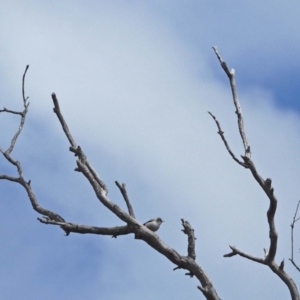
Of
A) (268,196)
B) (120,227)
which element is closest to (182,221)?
(120,227)

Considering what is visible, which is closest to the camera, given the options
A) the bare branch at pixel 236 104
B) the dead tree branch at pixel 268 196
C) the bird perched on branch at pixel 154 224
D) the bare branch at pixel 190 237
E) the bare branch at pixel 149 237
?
the dead tree branch at pixel 268 196

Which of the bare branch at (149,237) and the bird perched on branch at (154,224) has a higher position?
the bird perched on branch at (154,224)

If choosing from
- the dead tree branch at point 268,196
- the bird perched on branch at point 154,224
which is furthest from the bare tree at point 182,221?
the bird perched on branch at point 154,224

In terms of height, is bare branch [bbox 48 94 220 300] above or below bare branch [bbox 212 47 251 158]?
below

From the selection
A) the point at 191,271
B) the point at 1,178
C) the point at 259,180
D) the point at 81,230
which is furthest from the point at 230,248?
the point at 1,178

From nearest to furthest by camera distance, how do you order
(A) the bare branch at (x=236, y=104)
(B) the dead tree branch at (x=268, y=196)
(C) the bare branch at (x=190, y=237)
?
(B) the dead tree branch at (x=268, y=196) → (A) the bare branch at (x=236, y=104) → (C) the bare branch at (x=190, y=237)

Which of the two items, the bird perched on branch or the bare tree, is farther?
the bird perched on branch

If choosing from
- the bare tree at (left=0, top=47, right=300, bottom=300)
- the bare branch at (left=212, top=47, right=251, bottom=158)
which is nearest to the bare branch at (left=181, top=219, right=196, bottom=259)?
the bare tree at (left=0, top=47, right=300, bottom=300)

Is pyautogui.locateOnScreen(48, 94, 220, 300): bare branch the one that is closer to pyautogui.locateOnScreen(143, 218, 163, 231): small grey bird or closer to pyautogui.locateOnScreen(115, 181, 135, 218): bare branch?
pyautogui.locateOnScreen(115, 181, 135, 218): bare branch

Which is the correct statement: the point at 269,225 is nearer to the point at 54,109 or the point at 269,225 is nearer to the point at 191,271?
the point at 191,271

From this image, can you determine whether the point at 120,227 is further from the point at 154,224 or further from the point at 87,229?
the point at 154,224

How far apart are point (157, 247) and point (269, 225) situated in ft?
5.42

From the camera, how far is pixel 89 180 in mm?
8383

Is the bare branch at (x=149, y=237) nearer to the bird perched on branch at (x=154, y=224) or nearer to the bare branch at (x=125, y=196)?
the bare branch at (x=125, y=196)
